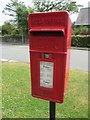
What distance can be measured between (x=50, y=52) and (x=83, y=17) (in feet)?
120

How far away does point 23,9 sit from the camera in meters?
31.0

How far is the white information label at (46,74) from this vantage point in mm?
2341

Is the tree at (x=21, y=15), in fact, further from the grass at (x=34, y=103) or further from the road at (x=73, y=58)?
the grass at (x=34, y=103)

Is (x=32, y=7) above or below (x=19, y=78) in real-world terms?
above

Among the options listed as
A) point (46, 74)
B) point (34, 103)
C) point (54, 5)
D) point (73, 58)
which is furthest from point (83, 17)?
point (46, 74)

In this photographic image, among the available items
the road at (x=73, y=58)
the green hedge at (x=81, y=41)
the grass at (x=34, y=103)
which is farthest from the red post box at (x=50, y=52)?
the green hedge at (x=81, y=41)

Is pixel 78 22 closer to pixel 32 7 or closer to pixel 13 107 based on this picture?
pixel 32 7

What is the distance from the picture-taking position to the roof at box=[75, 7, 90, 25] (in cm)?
3556

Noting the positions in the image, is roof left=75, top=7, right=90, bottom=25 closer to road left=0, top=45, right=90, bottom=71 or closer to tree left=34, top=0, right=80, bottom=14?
tree left=34, top=0, right=80, bottom=14

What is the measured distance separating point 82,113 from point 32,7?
29579 mm

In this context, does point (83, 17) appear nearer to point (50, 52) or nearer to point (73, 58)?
point (73, 58)

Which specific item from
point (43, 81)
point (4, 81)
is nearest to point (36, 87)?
point (43, 81)

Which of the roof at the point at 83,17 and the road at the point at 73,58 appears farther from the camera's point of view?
the roof at the point at 83,17

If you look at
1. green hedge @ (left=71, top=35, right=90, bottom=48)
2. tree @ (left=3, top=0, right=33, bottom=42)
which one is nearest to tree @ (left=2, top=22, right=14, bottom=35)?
tree @ (left=3, top=0, right=33, bottom=42)
